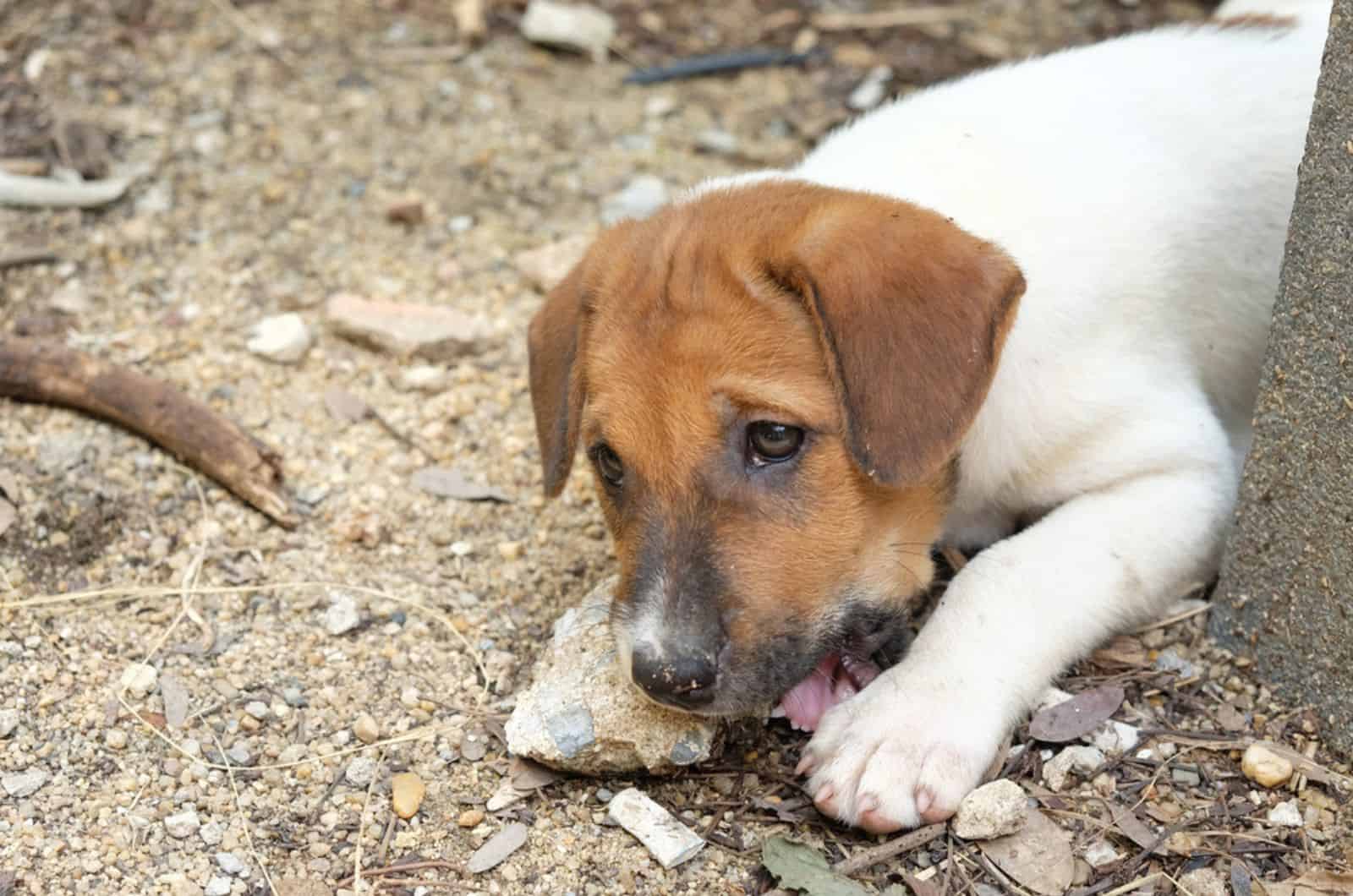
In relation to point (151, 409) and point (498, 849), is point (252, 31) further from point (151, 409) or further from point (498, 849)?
point (498, 849)

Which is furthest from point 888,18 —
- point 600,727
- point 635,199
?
point 600,727

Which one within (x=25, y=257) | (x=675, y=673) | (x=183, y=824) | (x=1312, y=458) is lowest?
(x=25, y=257)

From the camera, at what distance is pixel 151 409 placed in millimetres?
5883

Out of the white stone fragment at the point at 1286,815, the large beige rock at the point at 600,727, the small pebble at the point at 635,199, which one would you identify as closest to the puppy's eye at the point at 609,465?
the large beige rock at the point at 600,727

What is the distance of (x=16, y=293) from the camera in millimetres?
6754

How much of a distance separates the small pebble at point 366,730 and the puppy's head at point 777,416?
958 mm

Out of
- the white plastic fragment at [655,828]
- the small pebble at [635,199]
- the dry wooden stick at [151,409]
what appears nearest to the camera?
the white plastic fragment at [655,828]

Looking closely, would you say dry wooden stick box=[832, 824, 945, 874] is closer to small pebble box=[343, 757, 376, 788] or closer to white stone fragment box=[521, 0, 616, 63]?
small pebble box=[343, 757, 376, 788]

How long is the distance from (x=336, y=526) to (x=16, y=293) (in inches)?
84.6

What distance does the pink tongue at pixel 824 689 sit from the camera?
15.7ft

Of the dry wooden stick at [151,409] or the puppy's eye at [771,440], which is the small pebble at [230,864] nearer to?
the dry wooden stick at [151,409]

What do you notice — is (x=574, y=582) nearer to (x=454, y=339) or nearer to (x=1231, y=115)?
(x=454, y=339)

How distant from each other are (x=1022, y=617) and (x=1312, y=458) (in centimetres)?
97

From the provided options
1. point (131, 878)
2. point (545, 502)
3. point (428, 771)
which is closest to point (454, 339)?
point (545, 502)
